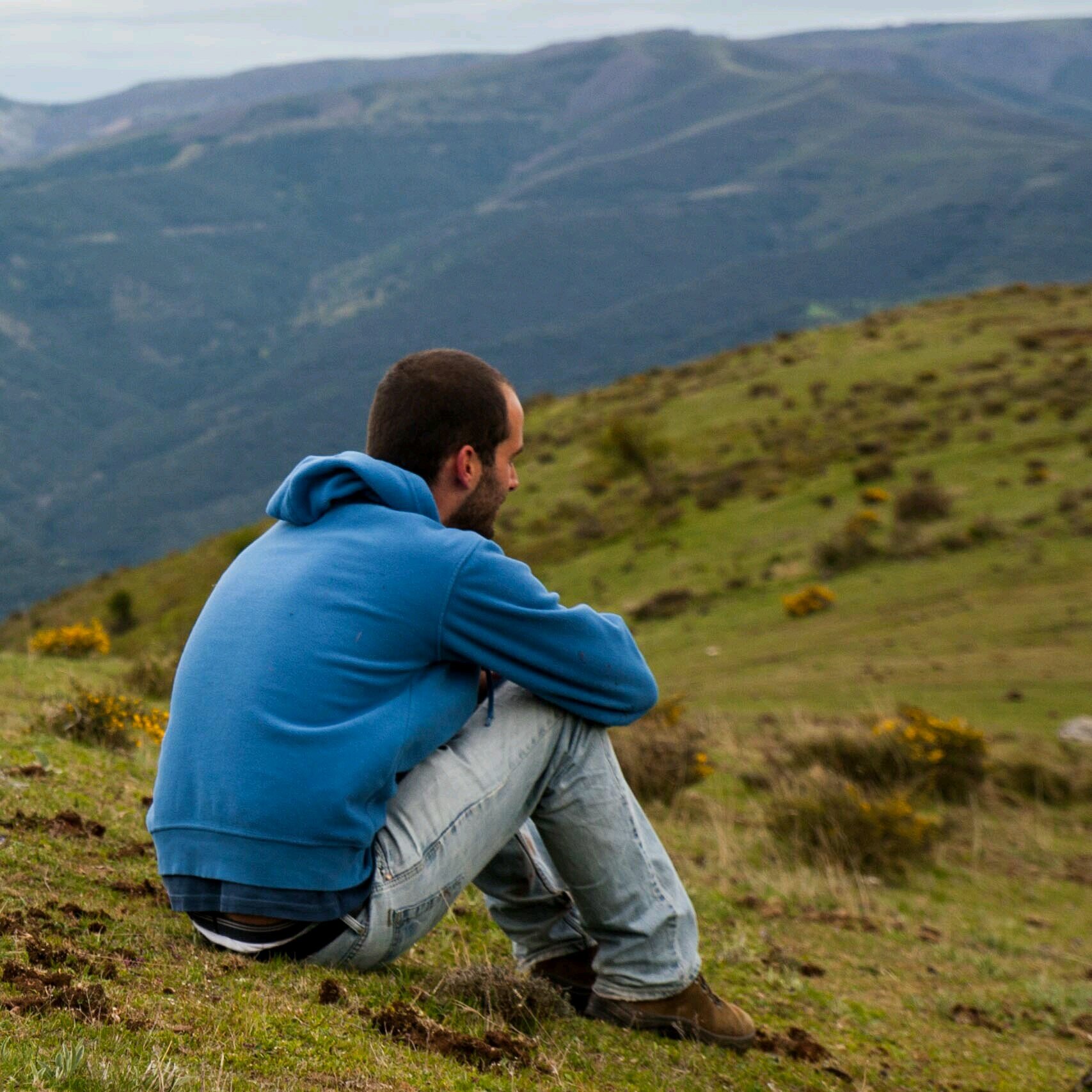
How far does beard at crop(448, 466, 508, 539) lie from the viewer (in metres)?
3.59

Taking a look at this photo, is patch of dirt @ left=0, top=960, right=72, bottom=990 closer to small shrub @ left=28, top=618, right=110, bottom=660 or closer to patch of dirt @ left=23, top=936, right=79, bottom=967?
patch of dirt @ left=23, top=936, right=79, bottom=967

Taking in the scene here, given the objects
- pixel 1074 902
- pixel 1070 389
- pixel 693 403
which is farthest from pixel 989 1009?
pixel 693 403

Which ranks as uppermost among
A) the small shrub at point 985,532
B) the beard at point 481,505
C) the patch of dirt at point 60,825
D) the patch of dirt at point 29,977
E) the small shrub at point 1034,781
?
the beard at point 481,505

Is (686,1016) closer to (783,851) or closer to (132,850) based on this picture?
(132,850)

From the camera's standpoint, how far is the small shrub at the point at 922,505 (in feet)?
78.2

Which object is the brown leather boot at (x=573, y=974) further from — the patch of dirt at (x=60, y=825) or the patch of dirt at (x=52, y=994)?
the patch of dirt at (x=60, y=825)

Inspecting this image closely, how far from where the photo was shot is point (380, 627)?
10.6 ft

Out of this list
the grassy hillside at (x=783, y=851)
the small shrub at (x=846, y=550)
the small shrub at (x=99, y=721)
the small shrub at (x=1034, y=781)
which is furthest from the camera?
the small shrub at (x=846, y=550)

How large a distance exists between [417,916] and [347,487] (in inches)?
46.6

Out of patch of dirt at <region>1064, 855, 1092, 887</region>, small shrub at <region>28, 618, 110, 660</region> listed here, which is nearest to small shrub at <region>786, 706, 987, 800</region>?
patch of dirt at <region>1064, 855, 1092, 887</region>

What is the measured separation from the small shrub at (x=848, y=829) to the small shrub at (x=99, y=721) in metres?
3.90

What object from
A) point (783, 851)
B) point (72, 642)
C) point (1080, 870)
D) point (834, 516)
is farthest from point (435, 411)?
point (834, 516)

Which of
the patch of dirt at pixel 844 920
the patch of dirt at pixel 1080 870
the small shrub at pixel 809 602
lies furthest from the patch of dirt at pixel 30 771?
the small shrub at pixel 809 602

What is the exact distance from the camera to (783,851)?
25.7ft
